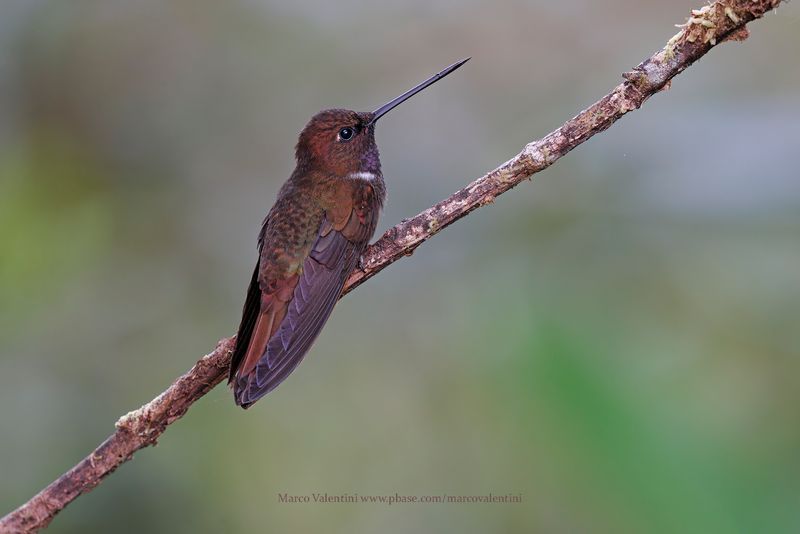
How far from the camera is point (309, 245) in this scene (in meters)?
3.17

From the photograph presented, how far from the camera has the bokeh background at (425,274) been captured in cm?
270

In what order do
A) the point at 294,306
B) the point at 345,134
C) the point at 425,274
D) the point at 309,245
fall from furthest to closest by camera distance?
the point at 425,274 → the point at 345,134 → the point at 309,245 → the point at 294,306

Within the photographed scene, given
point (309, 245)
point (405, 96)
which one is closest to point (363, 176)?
point (405, 96)

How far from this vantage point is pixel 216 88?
4949 millimetres

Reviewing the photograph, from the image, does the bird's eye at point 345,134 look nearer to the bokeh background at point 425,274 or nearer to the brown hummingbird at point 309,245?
the brown hummingbird at point 309,245

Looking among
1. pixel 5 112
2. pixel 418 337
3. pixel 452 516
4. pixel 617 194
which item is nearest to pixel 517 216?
pixel 617 194

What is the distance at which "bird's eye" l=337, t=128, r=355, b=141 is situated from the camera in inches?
139

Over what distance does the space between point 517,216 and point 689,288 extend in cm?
83

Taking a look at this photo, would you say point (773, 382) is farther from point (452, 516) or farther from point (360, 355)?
point (360, 355)

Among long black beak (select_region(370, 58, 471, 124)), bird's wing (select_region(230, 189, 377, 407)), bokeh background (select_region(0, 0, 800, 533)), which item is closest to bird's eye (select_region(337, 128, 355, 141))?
long black beak (select_region(370, 58, 471, 124))

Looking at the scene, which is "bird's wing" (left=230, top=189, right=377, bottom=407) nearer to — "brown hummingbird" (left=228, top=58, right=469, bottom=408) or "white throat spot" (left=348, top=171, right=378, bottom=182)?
"brown hummingbird" (left=228, top=58, right=469, bottom=408)

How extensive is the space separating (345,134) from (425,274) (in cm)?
81

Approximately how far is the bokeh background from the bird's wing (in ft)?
2.09

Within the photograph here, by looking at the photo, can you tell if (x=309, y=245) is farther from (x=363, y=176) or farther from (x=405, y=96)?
(x=405, y=96)
